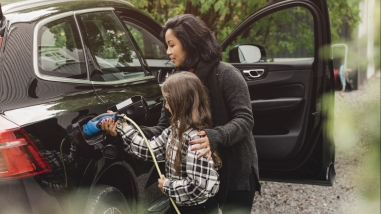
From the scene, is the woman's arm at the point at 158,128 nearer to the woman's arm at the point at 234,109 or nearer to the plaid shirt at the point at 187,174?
the plaid shirt at the point at 187,174

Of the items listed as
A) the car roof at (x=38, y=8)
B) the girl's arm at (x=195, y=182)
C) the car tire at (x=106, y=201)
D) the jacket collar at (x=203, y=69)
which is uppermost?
the car roof at (x=38, y=8)

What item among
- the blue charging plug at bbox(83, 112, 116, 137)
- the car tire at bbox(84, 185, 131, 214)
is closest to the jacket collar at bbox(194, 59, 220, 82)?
the blue charging plug at bbox(83, 112, 116, 137)

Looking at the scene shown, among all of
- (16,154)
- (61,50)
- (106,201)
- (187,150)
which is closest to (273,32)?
(61,50)

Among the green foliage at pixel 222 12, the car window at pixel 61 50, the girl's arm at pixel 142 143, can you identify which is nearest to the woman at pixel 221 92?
the girl's arm at pixel 142 143

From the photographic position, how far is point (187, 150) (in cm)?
245

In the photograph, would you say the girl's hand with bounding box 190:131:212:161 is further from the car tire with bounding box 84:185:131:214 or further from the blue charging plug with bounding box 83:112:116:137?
the car tire with bounding box 84:185:131:214

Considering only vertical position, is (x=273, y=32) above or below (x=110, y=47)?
below

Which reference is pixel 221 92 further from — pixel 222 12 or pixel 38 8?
pixel 222 12

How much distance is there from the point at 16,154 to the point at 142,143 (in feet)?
2.10

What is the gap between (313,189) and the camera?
5824 millimetres

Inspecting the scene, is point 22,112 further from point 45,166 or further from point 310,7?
point 310,7

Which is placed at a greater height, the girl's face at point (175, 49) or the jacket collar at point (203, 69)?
the girl's face at point (175, 49)

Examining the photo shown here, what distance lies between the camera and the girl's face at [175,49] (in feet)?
8.75

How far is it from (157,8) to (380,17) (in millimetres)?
5914
